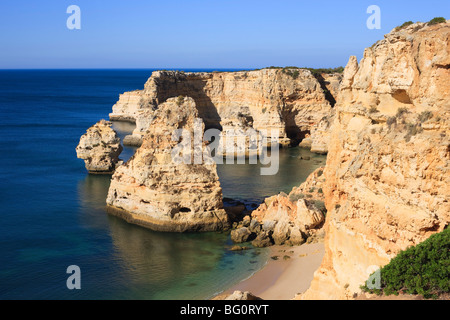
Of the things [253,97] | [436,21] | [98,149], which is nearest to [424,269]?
[436,21]

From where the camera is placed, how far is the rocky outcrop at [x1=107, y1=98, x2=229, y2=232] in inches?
1107

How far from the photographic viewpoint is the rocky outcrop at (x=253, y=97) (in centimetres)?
6128

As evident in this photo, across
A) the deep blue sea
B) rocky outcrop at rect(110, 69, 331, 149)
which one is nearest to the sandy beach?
the deep blue sea

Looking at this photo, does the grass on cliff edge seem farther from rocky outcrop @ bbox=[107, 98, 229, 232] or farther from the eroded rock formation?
rocky outcrop @ bbox=[107, 98, 229, 232]

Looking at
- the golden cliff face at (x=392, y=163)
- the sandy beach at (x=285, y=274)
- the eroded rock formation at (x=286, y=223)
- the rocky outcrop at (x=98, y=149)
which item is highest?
the golden cliff face at (x=392, y=163)

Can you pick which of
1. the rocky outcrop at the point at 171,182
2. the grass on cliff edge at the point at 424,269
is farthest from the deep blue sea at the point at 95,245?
the grass on cliff edge at the point at 424,269

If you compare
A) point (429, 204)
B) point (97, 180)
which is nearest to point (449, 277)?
point (429, 204)

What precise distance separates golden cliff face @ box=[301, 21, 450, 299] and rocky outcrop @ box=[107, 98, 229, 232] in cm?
1458

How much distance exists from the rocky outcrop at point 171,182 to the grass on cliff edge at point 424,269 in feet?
59.3

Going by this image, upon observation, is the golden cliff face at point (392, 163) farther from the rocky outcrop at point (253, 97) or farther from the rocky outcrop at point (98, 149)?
the rocky outcrop at point (253, 97)

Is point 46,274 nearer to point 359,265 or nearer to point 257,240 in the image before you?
point 257,240

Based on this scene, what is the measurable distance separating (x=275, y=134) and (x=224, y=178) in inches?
766

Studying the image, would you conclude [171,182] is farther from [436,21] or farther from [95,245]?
[436,21]

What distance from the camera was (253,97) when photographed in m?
64.9
